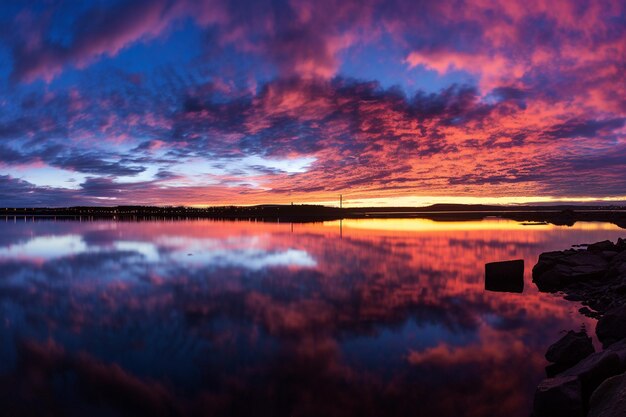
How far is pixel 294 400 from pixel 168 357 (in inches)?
161

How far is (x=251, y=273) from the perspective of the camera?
934 inches

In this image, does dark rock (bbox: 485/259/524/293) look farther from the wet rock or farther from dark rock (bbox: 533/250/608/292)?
the wet rock

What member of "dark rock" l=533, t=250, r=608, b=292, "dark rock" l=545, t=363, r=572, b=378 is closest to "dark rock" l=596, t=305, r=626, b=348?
"dark rock" l=545, t=363, r=572, b=378

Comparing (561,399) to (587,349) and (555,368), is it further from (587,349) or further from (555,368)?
(587,349)

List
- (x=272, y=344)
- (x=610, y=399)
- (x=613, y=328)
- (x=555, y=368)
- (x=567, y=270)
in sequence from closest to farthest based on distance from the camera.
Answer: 1. (x=610, y=399)
2. (x=555, y=368)
3. (x=613, y=328)
4. (x=272, y=344)
5. (x=567, y=270)

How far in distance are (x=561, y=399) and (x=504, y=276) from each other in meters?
13.9

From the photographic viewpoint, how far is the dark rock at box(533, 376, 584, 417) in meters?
6.37

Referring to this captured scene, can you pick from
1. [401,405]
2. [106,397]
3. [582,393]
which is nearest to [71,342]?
[106,397]

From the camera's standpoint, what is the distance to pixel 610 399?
5730 mm

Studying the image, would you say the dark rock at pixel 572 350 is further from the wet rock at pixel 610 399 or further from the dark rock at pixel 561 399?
the wet rock at pixel 610 399

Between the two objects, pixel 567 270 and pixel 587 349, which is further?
pixel 567 270

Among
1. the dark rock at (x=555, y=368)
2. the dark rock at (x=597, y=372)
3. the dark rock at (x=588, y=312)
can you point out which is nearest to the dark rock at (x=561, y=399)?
the dark rock at (x=597, y=372)

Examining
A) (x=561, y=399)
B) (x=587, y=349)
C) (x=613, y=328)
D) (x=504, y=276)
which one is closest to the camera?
(x=561, y=399)

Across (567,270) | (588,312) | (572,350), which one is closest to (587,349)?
(572,350)
